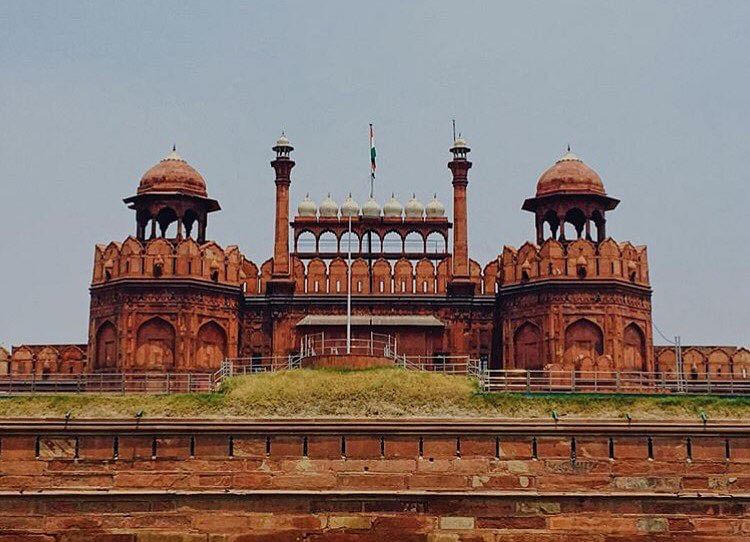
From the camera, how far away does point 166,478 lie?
29141mm

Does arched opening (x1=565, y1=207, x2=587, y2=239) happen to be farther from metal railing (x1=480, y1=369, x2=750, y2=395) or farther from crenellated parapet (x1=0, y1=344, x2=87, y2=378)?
→ crenellated parapet (x1=0, y1=344, x2=87, y2=378)

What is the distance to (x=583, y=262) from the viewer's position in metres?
38.8

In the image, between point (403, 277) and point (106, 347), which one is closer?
point (106, 347)

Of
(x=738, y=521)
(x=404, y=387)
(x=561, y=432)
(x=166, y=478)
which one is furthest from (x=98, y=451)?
(x=738, y=521)

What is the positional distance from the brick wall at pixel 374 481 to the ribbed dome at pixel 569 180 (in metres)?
13.5

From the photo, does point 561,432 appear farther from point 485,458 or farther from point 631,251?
point 631,251

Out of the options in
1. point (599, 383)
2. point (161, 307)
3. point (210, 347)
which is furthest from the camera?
point (210, 347)

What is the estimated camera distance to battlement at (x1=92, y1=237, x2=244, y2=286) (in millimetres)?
39062

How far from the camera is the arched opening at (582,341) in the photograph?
37.9 metres

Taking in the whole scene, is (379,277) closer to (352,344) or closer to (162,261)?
(352,344)

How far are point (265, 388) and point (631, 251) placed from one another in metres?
15.0

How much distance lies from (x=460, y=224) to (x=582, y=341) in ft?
23.2

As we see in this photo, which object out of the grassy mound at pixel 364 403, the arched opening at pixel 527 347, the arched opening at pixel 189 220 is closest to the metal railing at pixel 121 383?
the grassy mound at pixel 364 403

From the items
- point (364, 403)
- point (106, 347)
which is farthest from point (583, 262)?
point (106, 347)
